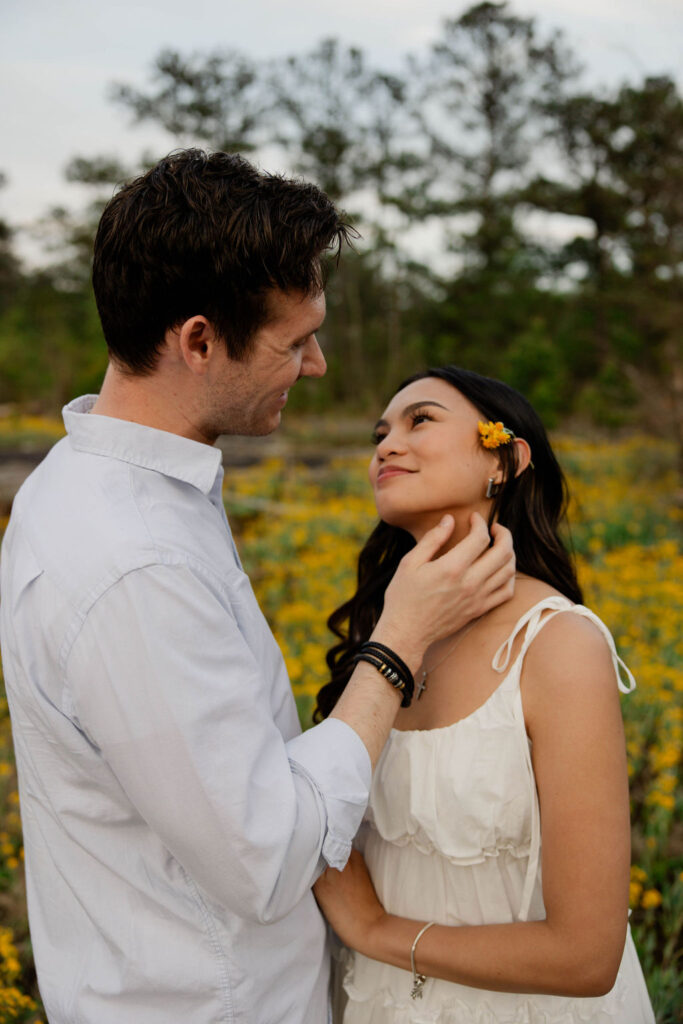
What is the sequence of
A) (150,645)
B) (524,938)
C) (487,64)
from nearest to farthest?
(150,645) → (524,938) → (487,64)

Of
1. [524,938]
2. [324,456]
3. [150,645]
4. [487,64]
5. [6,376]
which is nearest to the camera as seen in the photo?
[150,645]

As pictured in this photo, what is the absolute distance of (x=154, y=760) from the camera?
1104mm

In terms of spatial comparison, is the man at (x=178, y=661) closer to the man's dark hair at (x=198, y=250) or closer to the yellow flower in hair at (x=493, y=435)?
the man's dark hair at (x=198, y=250)

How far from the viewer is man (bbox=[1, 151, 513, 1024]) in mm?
1121

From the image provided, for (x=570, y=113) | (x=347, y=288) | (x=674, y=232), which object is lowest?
(x=674, y=232)

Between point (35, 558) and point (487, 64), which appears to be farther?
point (487, 64)

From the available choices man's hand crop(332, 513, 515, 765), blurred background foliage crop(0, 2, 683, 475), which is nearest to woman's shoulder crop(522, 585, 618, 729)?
man's hand crop(332, 513, 515, 765)

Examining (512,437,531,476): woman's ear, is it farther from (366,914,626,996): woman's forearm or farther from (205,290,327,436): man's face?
(366,914,626,996): woman's forearm

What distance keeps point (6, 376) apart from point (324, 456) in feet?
38.1

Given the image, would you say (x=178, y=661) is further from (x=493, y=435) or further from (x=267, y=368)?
(x=493, y=435)

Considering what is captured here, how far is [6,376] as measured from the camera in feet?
70.2

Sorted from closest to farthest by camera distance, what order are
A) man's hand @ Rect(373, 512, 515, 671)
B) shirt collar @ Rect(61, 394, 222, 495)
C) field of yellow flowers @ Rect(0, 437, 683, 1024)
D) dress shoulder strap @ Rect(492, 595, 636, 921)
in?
shirt collar @ Rect(61, 394, 222, 495) < man's hand @ Rect(373, 512, 515, 671) < dress shoulder strap @ Rect(492, 595, 636, 921) < field of yellow flowers @ Rect(0, 437, 683, 1024)

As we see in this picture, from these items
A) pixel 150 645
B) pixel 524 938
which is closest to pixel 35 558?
pixel 150 645

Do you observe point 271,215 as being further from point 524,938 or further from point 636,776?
point 636,776
